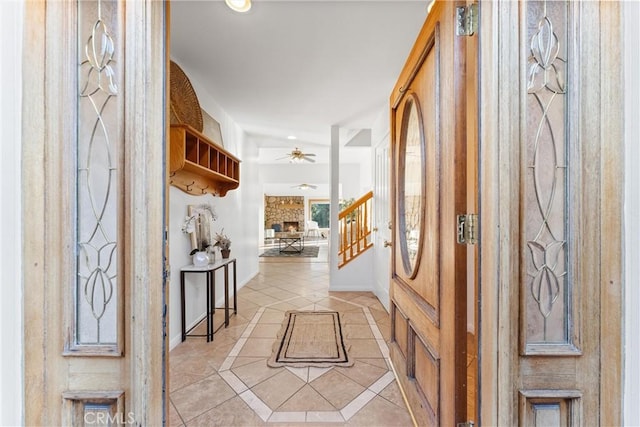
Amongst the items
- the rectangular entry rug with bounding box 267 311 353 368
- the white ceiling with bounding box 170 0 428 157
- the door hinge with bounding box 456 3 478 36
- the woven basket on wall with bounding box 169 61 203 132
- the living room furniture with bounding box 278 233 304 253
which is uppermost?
the white ceiling with bounding box 170 0 428 157

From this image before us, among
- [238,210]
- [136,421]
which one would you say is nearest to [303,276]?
[238,210]

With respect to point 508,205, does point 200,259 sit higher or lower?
lower

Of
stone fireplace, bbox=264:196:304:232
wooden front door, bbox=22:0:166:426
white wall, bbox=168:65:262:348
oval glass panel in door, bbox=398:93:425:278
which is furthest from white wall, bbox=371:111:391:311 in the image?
stone fireplace, bbox=264:196:304:232

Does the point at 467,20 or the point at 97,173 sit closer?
the point at 97,173

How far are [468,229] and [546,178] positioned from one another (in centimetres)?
27

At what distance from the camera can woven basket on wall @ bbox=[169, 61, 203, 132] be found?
2359 millimetres

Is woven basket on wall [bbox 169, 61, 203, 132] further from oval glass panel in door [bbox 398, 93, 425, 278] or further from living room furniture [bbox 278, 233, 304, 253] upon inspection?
living room furniture [bbox 278, 233, 304, 253]

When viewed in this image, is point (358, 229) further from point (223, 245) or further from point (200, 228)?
point (200, 228)

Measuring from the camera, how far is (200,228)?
2912mm

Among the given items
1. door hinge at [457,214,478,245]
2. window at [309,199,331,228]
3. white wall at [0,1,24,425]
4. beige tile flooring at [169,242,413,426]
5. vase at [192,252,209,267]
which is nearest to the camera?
white wall at [0,1,24,425]

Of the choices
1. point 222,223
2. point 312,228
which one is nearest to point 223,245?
point 222,223

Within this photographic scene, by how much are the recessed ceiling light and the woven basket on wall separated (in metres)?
0.95

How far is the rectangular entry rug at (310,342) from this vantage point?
2.20 meters

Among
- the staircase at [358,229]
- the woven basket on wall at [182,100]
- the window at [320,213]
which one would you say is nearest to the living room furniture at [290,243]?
the window at [320,213]
